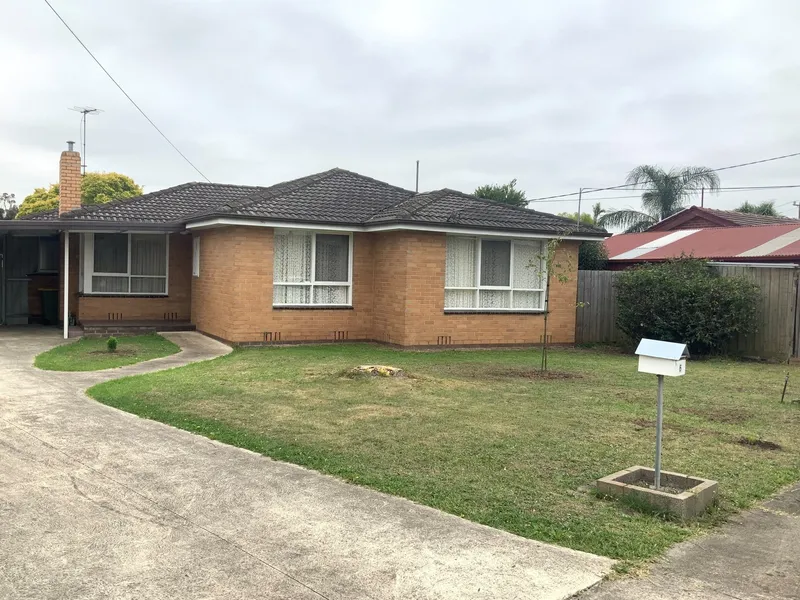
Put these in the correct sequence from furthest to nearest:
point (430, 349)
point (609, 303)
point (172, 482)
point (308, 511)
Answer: point (609, 303) < point (430, 349) < point (172, 482) < point (308, 511)

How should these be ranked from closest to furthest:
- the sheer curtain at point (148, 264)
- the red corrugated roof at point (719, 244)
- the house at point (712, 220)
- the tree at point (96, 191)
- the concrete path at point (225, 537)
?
the concrete path at point (225, 537)
the sheer curtain at point (148, 264)
the red corrugated roof at point (719, 244)
the house at point (712, 220)
the tree at point (96, 191)

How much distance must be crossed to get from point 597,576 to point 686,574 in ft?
1.87

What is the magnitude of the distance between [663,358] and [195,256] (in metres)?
14.8

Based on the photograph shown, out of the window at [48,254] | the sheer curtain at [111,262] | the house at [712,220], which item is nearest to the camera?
the sheer curtain at [111,262]

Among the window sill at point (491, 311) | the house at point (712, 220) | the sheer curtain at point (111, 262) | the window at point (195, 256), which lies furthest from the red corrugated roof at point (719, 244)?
the sheer curtain at point (111, 262)

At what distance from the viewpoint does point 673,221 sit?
30703 millimetres

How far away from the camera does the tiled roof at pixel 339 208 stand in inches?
615

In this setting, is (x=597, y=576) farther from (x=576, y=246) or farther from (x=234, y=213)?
(x=576, y=246)

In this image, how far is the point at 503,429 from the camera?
8.05m

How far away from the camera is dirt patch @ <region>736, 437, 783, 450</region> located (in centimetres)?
761

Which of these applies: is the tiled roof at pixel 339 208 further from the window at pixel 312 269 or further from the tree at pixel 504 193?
the tree at pixel 504 193

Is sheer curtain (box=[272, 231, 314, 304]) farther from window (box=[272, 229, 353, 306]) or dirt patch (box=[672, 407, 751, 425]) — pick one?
dirt patch (box=[672, 407, 751, 425])

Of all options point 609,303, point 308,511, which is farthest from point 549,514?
point 609,303

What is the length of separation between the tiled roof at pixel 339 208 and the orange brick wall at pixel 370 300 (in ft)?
1.73
